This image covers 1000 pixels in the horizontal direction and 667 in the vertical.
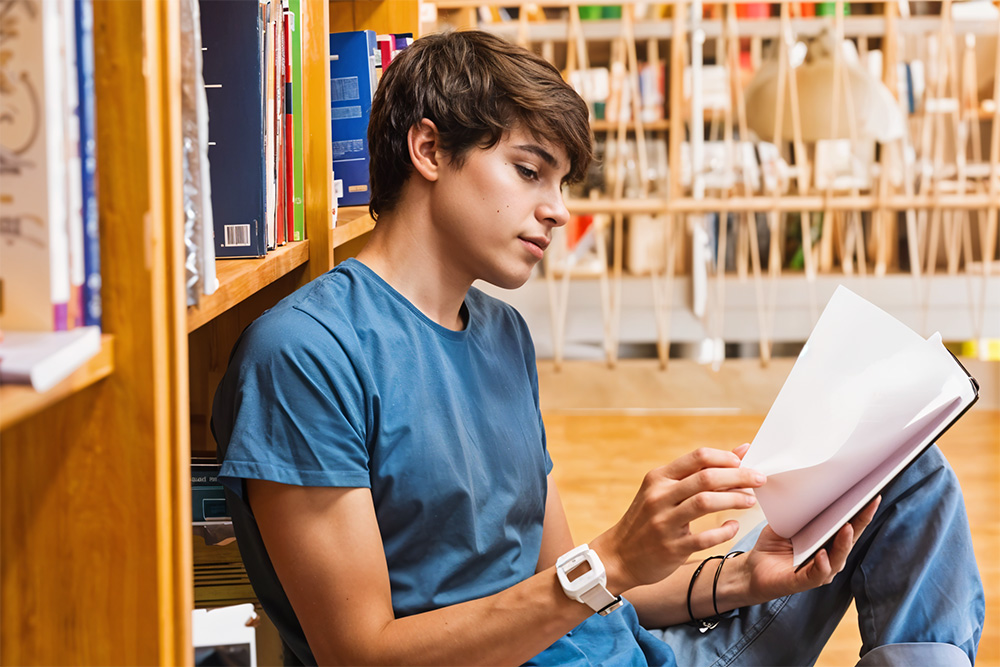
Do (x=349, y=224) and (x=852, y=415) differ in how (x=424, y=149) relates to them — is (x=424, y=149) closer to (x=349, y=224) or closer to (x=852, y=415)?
(x=349, y=224)

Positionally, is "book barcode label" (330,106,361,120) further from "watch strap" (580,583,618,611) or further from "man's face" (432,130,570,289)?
"watch strap" (580,583,618,611)

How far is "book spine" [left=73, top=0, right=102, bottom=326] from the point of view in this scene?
0.52 meters

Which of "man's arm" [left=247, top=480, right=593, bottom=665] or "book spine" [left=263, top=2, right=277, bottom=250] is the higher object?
"book spine" [left=263, top=2, right=277, bottom=250]

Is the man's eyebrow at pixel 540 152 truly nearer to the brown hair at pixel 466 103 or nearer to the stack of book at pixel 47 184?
the brown hair at pixel 466 103

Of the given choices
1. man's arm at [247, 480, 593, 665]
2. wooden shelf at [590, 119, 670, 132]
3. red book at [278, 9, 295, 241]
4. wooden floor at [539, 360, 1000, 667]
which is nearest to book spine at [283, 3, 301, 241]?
red book at [278, 9, 295, 241]

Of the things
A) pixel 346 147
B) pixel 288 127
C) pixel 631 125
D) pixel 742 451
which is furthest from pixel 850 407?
pixel 631 125

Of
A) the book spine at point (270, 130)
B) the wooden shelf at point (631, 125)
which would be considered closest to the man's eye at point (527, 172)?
the book spine at point (270, 130)

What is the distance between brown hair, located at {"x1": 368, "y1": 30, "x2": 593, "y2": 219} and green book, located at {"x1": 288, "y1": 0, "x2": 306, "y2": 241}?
0.09 metres

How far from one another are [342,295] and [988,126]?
200 inches

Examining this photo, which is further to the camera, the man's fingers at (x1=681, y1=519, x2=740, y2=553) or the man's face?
the man's face

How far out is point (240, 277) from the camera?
0.84 m

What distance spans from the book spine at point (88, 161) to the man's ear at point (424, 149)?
1.76ft

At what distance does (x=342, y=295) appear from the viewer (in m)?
0.99

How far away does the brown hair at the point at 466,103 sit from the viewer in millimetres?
1031
